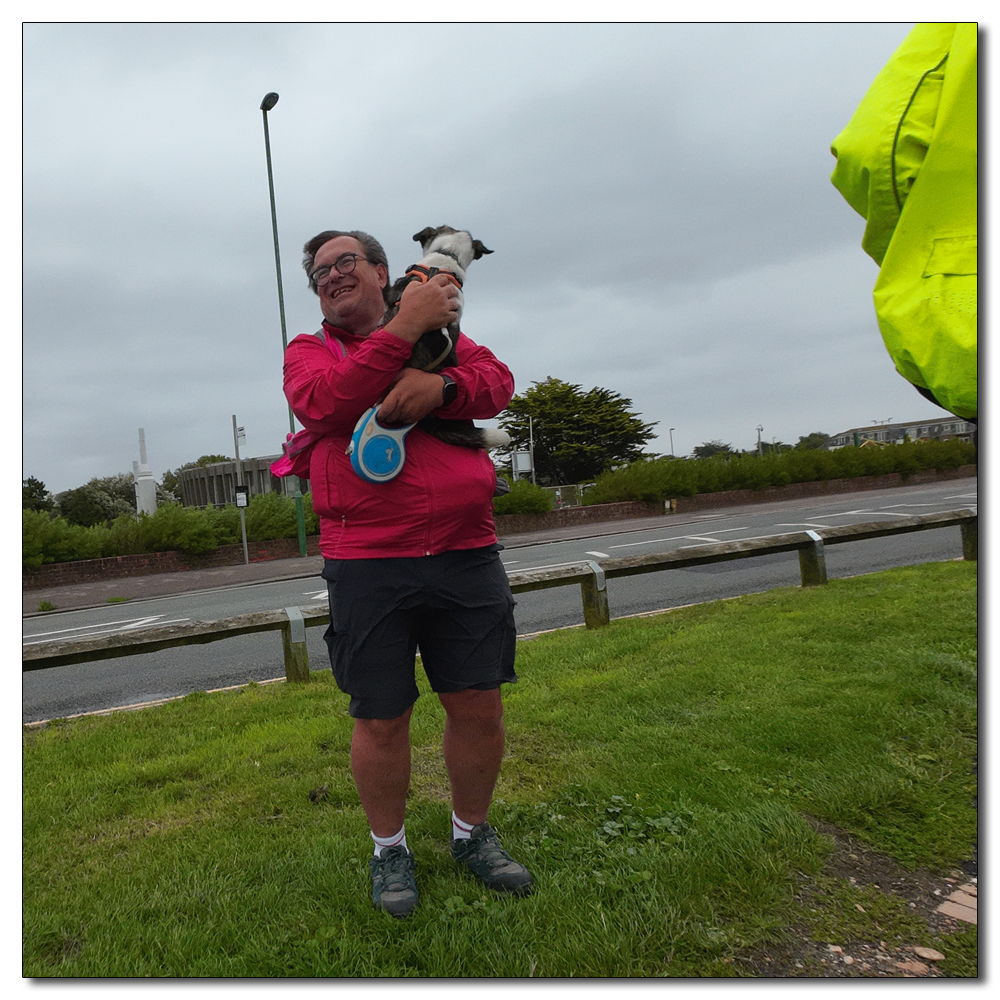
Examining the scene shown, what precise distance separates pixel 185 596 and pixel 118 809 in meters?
11.1

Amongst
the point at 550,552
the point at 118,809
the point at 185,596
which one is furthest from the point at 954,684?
the point at 185,596

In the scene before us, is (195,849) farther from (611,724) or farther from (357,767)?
(611,724)

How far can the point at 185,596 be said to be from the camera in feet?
42.3

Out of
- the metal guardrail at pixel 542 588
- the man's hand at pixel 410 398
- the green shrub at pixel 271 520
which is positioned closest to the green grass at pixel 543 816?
the metal guardrail at pixel 542 588

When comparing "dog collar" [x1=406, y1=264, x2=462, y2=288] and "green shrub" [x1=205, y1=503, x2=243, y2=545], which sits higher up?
"dog collar" [x1=406, y1=264, x2=462, y2=288]

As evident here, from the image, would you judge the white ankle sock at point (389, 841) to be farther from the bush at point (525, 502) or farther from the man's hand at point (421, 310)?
the bush at point (525, 502)

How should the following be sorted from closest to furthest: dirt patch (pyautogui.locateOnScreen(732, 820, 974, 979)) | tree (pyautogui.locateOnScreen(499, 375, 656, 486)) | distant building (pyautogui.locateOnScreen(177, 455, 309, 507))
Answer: dirt patch (pyautogui.locateOnScreen(732, 820, 974, 979)) → distant building (pyautogui.locateOnScreen(177, 455, 309, 507)) → tree (pyautogui.locateOnScreen(499, 375, 656, 486))

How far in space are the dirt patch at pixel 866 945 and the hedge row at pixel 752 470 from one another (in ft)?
75.7

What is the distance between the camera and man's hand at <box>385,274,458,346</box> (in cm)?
168

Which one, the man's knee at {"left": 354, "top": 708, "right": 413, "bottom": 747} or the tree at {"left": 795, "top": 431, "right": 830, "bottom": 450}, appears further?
the tree at {"left": 795, "top": 431, "right": 830, "bottom": 450}

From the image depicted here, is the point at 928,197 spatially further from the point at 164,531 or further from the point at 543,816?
the point at 164,531

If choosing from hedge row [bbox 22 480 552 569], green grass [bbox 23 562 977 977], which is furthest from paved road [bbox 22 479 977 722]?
hedge row [bbox 22 480 552 569]

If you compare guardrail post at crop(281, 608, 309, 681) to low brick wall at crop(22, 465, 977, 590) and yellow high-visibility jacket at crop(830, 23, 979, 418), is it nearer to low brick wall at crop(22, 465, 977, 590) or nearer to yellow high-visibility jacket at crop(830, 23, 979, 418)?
yellow high-visibility jacket at crop(830, 23, 979, 418)

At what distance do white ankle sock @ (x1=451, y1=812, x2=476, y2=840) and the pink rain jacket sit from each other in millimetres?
824
